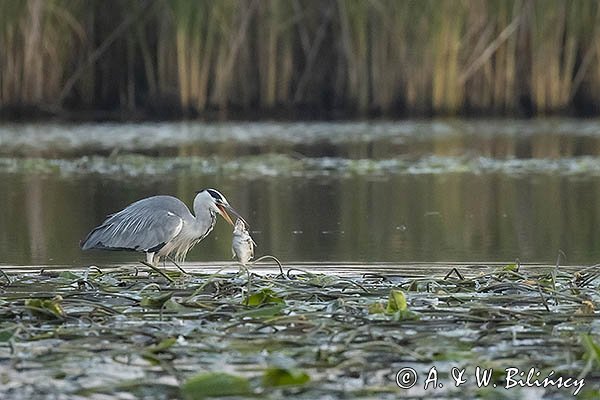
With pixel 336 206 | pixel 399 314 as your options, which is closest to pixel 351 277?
pixel 399 314

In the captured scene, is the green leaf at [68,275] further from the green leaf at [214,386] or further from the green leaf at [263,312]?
the green leaf at [214,386]

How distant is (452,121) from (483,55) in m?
0.87

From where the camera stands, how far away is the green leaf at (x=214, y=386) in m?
4.56

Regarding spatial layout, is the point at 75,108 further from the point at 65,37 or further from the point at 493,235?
the point at 493,235

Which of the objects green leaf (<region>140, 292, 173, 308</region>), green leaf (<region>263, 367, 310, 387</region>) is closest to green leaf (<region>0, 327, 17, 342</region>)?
green leaf (<region>140, 292, 173, 308</region>)

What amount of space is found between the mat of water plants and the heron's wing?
1.66ft

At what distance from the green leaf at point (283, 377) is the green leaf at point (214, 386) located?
0.24 feet

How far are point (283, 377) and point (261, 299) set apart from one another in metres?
1.36

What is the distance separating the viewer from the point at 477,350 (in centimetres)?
519

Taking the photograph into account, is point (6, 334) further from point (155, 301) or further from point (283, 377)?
point (283, 377)

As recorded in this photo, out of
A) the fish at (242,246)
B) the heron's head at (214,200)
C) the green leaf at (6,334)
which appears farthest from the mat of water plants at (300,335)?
the heron's head at (214,200)

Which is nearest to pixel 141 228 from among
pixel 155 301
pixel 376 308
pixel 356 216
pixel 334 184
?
pixel 155 301

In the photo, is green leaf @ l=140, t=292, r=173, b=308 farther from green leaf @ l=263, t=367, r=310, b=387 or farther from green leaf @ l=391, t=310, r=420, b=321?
green leaf @ l=263, t=367, r=310, b=387

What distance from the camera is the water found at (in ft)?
29.0
